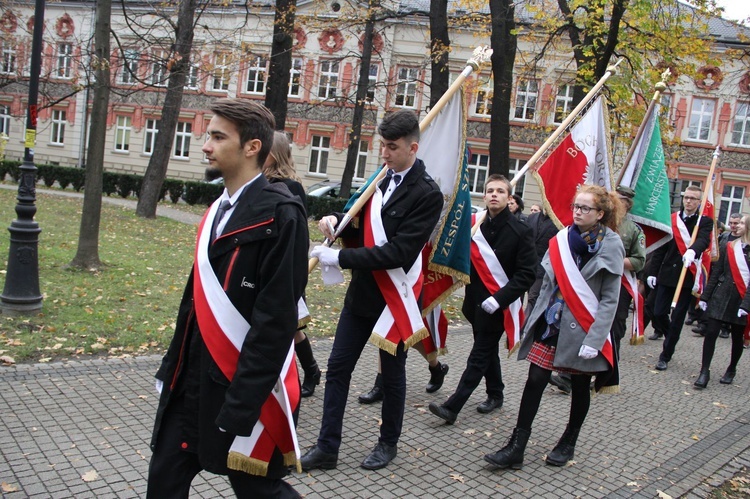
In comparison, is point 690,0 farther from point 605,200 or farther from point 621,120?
point 605,200

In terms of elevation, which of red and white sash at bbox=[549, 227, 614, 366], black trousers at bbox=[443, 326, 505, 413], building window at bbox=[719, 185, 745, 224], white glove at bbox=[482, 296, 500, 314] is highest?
building window at bbox=[719, 185, 745, 224]

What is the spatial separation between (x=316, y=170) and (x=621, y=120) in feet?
83.3

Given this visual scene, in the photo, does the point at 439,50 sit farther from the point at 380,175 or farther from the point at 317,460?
the point at 317,460

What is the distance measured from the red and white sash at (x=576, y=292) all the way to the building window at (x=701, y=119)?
36.2m

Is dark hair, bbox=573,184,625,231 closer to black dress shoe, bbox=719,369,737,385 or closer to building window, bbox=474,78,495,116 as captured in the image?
black dress shoe, bbox=719,369,737,385

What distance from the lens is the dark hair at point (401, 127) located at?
4332 mm

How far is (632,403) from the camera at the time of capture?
6887 millimetres

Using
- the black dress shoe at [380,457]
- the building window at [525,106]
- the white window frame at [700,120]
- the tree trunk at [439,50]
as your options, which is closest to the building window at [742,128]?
the white window frame at [700,120]

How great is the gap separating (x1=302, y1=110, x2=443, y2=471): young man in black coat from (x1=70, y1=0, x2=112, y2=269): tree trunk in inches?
245

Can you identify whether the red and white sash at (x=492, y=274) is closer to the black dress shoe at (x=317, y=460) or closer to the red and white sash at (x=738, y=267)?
the black dress shoe at (x=317, y=460)

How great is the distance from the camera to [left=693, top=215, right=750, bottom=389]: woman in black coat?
7.87m

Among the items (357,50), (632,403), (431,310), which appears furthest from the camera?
(357,50)

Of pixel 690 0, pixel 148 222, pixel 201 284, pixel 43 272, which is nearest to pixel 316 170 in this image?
pixel 148 222

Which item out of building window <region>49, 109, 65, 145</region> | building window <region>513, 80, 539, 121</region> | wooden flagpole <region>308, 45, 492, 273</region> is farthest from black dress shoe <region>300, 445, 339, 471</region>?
building window <region>49, 109, 65, 145</region>
